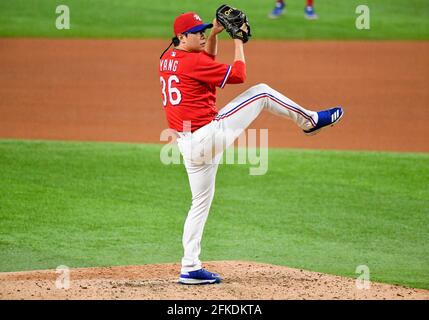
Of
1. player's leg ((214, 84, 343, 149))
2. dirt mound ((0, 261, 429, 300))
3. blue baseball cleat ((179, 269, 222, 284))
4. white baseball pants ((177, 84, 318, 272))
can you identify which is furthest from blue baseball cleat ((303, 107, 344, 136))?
blue baseball cleat ((179, 269, 222, 284))

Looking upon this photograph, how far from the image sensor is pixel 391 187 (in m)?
10.5

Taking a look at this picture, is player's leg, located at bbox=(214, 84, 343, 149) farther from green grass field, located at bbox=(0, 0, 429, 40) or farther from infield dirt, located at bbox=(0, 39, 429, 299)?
green grass field, located at bbox=(0, 0, 429, 40)

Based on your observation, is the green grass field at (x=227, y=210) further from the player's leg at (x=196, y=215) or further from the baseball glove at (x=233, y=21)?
the baseball glove at (x=233, y=21)

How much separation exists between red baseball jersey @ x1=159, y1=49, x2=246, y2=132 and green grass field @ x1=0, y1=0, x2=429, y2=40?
40.0 feet

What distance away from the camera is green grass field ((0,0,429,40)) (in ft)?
62.4

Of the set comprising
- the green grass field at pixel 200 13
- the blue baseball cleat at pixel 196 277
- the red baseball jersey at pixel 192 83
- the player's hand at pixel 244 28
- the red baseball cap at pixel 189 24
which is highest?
the green grass field at pixel 200 13

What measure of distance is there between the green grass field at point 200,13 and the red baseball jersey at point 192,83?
1219 cm

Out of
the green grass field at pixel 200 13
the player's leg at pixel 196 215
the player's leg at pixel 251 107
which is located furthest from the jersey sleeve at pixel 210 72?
the green grass field at pixel 200 13

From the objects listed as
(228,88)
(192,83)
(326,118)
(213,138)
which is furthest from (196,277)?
(228,88)

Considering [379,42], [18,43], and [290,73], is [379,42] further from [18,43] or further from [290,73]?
[18,43]

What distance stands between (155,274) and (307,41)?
39.3 ft

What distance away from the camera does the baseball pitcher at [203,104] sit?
6.53 metres

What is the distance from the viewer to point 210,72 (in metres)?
6.54

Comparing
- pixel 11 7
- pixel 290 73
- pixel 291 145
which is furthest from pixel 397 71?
pixel 11 7
